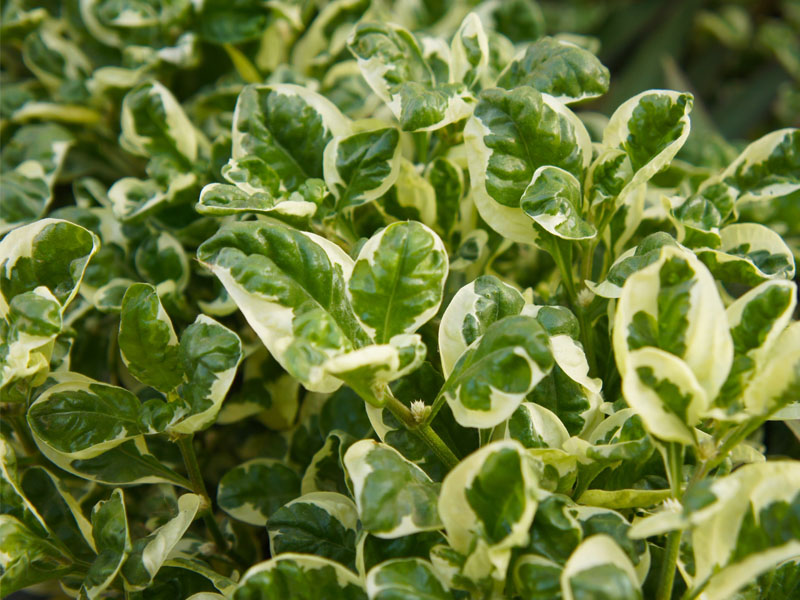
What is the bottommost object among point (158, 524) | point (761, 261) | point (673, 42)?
point (158, 524)

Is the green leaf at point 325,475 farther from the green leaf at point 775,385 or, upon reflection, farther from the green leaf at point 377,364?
the green leaf at point 775,385

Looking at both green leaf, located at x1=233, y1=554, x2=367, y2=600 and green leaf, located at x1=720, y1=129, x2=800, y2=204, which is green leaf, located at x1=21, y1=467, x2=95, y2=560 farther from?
green leaf, located at x1=720, y1=129, x2=800, y2=204

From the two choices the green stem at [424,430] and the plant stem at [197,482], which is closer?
the green stem at [424,430]

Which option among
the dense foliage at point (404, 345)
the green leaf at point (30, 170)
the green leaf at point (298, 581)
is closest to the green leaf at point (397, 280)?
the dense foliage at point (404, 345)

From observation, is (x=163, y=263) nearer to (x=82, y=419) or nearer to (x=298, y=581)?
(x=82, y=419)

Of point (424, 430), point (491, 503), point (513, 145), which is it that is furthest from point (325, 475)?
point (513, 145)

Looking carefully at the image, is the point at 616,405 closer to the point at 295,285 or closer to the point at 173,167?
the point at 295,285

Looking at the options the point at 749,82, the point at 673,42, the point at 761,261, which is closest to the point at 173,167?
the point at 761,261
